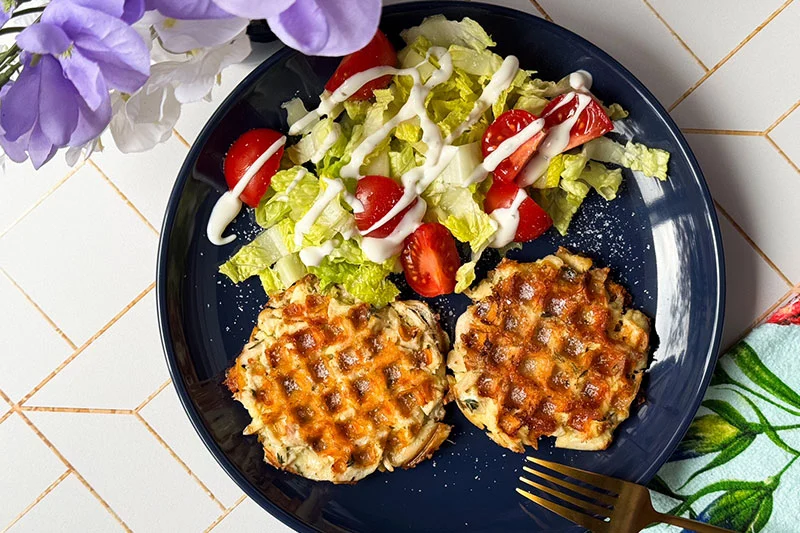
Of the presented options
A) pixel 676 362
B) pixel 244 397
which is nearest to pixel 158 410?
pixel 244 397

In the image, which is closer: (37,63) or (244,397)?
(37,63)

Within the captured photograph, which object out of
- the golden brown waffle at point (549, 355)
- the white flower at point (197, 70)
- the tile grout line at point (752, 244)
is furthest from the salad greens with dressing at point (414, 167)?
the white flower at point (197, 70)

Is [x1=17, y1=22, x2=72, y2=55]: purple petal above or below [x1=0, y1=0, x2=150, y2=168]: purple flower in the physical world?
above

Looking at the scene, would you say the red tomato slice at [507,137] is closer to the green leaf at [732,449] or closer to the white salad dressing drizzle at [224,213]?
the white salad dressing drizzle at [224,213]

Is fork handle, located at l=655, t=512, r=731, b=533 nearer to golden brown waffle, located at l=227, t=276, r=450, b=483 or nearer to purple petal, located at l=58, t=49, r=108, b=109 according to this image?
golden brown waffle, located at l=227, t=276, r=450, b=483

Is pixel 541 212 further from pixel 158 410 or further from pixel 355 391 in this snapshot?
pixel 158 410

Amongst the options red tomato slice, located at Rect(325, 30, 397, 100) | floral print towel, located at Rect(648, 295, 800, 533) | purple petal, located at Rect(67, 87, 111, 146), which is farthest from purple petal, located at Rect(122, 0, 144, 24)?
floral print towel, located at Rect(648, 295, 800, 533)
